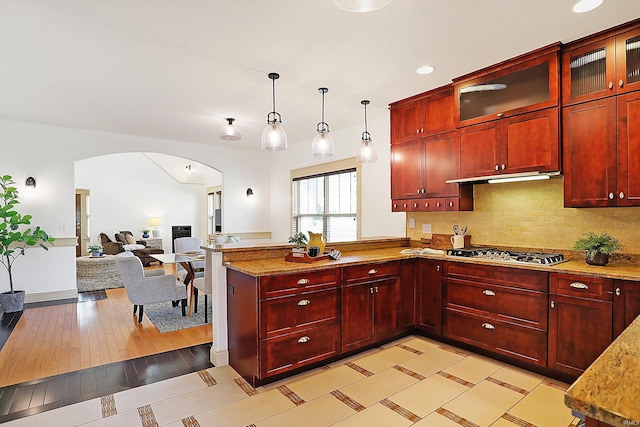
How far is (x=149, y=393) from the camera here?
2582 millimetres

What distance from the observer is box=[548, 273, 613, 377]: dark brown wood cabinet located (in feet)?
8.00

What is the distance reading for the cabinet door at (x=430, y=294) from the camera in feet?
11.4

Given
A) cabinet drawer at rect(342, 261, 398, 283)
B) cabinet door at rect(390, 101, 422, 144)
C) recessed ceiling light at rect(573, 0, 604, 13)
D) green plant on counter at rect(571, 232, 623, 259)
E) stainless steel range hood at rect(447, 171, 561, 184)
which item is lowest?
cabinet drawer at rect(342, 261, 398, 283)

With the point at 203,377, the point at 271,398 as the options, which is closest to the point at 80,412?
the point at 203,377

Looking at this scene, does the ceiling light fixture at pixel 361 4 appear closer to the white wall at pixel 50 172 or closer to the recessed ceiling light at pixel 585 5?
the recessed ceiling light at pixel 585 5

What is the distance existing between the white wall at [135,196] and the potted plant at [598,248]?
37.2ft

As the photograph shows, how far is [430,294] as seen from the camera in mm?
3539

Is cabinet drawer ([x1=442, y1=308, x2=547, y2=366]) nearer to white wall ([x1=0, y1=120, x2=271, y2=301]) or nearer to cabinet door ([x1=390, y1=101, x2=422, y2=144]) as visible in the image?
cabinet door ([x1=390, y1=101, x2=422, y2=144])

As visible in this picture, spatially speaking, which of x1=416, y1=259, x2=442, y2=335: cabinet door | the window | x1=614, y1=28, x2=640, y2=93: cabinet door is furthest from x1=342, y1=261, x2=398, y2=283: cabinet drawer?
x1=614, y1=28, x2=640, y2=93: cabinet door

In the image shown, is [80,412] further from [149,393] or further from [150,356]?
[150,356]

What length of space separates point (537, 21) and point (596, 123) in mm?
924

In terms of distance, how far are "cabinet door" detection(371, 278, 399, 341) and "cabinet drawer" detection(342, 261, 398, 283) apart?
0.07m

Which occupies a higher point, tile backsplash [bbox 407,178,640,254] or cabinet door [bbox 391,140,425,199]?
cabinet door [bbox 391,140,425,199]

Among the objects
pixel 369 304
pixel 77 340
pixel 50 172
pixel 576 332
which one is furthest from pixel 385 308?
pixel 50 172
